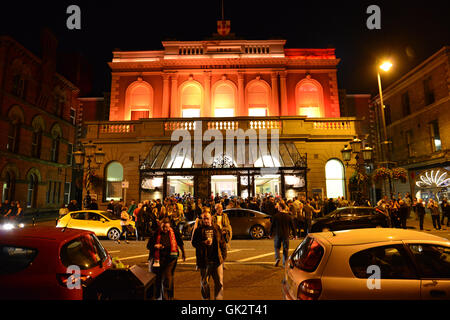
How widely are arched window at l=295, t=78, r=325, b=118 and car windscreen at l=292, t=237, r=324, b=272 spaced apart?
21.6 m

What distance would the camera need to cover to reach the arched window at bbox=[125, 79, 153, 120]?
2453 cm

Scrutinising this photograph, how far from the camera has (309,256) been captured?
12.8ft

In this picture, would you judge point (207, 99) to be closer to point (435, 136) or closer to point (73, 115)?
point (73, 115)

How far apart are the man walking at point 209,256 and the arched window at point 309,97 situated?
21.0 meters

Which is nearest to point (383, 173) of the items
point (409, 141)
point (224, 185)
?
point (224, 185)

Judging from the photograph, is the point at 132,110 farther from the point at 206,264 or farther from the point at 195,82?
the point at 206,264

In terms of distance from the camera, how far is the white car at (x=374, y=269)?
131 inches

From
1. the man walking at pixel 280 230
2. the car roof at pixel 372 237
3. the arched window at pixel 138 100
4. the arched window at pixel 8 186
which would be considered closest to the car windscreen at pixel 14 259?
the car roof at pixel 372 237

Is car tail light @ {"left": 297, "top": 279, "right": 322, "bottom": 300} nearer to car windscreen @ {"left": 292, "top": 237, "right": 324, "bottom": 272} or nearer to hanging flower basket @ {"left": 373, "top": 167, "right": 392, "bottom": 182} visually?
car windscreen @ {"left": 292, "top": 237, "right": 324, "bottom": 272}

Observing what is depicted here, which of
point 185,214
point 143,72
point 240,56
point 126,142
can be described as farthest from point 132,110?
point 185,214

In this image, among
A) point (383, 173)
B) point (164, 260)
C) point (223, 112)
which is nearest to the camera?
point (164, 260)

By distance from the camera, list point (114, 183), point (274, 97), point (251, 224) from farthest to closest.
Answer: point (274, 97)
point (114, 183)
point (251, 224)

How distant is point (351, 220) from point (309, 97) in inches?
585

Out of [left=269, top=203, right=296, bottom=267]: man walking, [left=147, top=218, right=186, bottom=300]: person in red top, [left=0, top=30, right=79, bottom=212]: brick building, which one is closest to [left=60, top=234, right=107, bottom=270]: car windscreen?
[left=147, top=218, right=186, bottom=300]: person in red top
